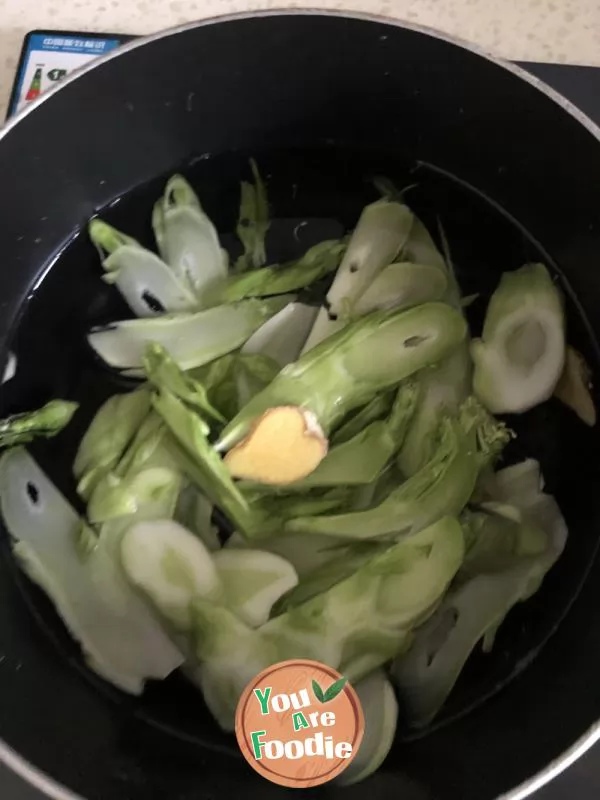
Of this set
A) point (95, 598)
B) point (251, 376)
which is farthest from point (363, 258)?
point (95, 598)

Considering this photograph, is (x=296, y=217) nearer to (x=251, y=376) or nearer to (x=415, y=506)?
(x=251, y=376)

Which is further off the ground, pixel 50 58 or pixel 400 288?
pixel 50 58

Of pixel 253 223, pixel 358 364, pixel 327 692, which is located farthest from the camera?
pixel 253 223

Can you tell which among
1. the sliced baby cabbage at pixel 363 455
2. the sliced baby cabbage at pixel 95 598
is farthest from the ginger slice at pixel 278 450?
the sliced baby cabbage at pixel 95 598

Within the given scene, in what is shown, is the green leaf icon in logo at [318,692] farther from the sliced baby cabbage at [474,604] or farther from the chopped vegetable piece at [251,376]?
the chopped vegetable piece at [251,376]

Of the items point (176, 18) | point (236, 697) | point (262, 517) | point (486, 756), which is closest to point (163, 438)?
point (262, 517)

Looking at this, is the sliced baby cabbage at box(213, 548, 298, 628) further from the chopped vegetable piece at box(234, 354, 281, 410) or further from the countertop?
the countertop
